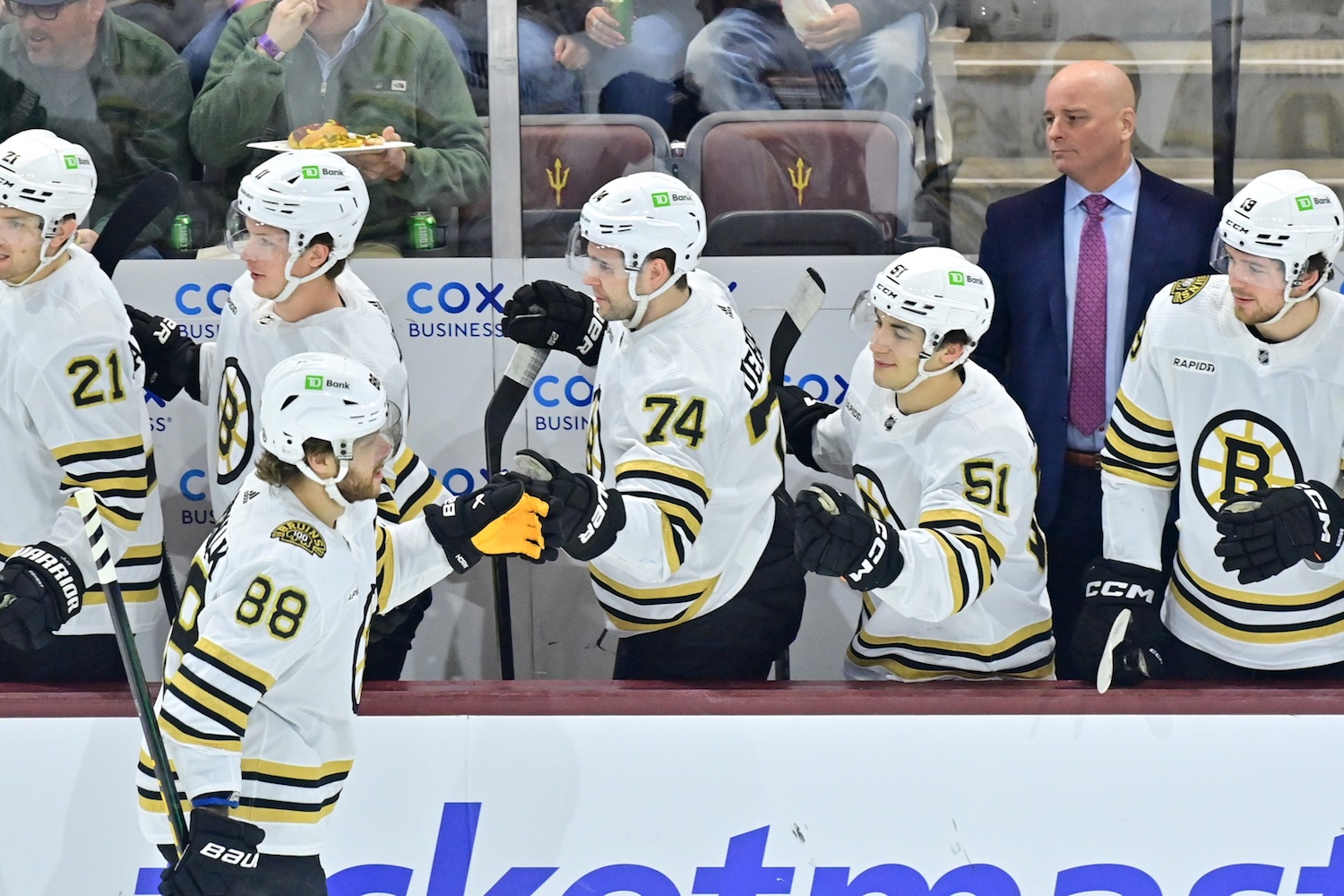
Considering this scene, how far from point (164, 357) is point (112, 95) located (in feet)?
2.74

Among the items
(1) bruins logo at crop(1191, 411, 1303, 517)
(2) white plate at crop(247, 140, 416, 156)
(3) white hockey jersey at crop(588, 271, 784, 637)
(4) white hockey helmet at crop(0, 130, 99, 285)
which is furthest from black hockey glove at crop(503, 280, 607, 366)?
(1) bruins logo at crop(1191, 411, 1303, 517)

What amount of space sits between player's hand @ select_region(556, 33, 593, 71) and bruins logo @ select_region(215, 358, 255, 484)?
46.8 inches

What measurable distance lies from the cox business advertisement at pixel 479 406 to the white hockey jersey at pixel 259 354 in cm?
62

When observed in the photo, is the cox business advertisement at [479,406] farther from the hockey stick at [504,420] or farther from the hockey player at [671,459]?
the hockey player at [671,459]

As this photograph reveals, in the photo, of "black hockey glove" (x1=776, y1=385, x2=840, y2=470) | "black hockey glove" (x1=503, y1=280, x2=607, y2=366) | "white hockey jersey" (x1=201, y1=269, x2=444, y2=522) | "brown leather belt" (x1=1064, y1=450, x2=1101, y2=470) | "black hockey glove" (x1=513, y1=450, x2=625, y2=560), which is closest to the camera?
"black hockey glove" (x1=513, y1=450, x2=625, y2=560)

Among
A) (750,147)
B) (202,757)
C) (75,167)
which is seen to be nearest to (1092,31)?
(750,147)

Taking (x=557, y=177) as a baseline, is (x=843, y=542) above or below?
below

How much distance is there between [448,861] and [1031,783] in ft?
3.58

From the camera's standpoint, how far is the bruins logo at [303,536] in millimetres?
2543

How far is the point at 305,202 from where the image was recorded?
3.14 meters

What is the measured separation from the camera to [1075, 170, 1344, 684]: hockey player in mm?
2996

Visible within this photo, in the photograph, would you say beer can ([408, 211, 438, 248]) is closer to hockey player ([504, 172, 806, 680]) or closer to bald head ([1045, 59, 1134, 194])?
hockey player ([504, 172, 806, 680])

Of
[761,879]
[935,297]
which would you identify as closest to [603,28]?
[935,297]

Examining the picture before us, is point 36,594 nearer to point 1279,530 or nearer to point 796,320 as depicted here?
point 796,320
